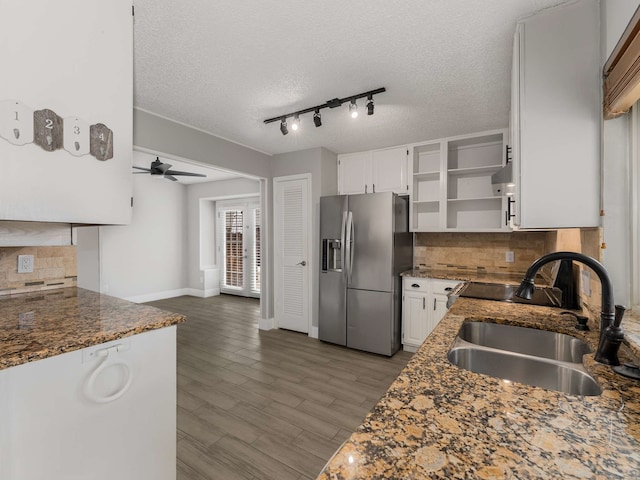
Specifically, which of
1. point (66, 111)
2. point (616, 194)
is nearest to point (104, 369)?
point (66, 111)

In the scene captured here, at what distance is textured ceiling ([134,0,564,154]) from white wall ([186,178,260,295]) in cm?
342

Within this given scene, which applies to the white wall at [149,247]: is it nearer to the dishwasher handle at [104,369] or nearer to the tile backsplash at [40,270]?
the tile backsplash at [40,270]

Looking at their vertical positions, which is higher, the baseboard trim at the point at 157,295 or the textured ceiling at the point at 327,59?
the textured ceiling at the point at 327,59

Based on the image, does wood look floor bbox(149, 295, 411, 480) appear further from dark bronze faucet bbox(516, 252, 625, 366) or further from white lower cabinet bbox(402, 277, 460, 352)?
dark bronze faucet bbox(516, 252, 625, 366)

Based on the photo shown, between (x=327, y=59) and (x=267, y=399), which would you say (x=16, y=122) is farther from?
(x=267, y=399)

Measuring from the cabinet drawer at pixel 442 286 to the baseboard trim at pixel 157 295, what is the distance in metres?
5.26

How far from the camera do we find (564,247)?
2.06 metres

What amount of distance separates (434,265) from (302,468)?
279cm

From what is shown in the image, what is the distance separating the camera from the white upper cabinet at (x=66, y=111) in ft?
3.98

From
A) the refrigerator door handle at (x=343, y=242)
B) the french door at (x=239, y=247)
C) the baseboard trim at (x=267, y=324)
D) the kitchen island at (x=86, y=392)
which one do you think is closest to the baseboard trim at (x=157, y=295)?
the french door at (x=239, y=247)

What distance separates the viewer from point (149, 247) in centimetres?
595

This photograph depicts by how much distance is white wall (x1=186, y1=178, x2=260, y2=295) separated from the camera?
633 cm

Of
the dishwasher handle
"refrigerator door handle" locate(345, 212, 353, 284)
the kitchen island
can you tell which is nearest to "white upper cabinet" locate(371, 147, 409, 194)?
"refrigerator door handle" locate(345, 212, 353, 284)

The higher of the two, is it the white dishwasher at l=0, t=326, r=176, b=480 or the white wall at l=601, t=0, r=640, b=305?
the white wall at l=601, t=0, r=640, b=305
